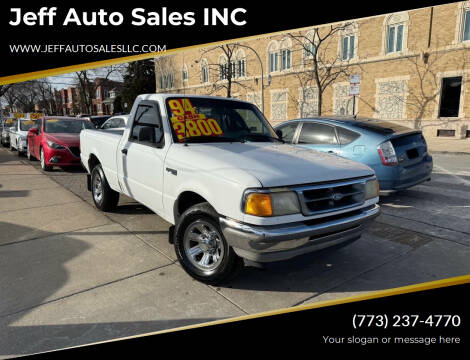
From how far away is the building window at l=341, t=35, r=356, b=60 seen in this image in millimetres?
23438

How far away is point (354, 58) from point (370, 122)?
63.8 ft

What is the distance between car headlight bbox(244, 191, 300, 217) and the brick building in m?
18.5

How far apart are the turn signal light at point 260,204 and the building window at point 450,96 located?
20.9 metres

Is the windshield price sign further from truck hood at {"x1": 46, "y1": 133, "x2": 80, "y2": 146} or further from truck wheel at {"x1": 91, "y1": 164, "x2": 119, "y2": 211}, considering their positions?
truck hood at {"x1": 46, "y1": 133, "x2": 80, "y2": 146}

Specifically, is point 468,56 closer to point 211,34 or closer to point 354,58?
point 354,58

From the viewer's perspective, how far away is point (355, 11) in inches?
377

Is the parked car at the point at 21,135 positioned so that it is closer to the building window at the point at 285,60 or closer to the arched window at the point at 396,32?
the arched window at the point at 396,32

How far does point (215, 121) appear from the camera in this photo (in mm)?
4090

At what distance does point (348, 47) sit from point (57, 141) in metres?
21.0

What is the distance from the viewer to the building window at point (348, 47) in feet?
76.9

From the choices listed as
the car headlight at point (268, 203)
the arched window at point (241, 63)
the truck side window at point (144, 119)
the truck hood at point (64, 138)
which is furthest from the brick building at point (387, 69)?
the car headlight at point (268, 203)

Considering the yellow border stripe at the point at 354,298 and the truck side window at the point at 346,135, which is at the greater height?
the truck side window at the point at 346,135

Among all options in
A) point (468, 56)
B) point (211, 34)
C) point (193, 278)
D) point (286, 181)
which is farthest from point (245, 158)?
point (468, 56)

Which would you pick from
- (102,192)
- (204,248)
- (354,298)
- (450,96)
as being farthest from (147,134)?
(450,96)
